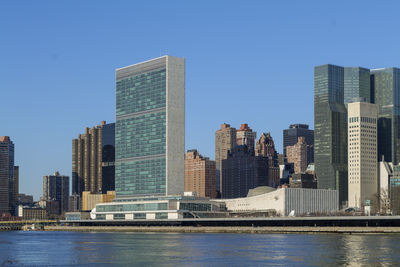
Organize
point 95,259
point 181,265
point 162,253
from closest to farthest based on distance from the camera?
point 181,265, point 95,259, point 162,253

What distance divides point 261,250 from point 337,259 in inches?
1111

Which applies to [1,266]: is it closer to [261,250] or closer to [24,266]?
[24,266]

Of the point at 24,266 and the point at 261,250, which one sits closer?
the point at 24,266

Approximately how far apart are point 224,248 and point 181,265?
40.6m

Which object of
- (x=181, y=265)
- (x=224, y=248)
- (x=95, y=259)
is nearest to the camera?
(x=181, y=265)

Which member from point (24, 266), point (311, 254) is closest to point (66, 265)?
point (24, 266)

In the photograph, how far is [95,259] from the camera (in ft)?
440

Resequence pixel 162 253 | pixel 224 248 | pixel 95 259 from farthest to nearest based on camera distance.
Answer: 1. pixel 224 248
2. pixel 162 253
3. pixel 95 259

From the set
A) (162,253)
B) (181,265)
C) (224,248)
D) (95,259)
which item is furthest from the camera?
(224,248)

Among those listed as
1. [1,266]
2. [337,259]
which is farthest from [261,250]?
[1,266]

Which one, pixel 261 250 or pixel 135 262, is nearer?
pixel 135 262

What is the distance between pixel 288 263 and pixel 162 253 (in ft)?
112

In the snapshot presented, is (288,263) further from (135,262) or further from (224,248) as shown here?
(224,248)

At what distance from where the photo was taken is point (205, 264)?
122m
